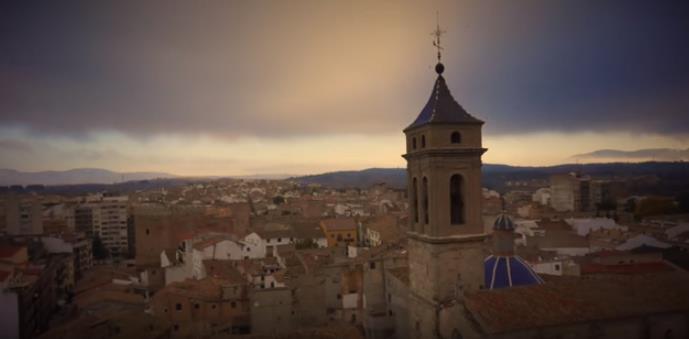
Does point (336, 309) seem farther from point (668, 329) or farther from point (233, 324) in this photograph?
point (668, 329)

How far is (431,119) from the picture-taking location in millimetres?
13188

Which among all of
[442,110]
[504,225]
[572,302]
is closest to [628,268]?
[504,225]

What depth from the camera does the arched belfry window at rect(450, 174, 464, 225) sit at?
13681 millimetres

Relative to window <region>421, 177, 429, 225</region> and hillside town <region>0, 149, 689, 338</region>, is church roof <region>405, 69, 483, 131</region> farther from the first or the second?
hillside town <region>0, 149, 689, 338</region>

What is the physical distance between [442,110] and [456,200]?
2.32m

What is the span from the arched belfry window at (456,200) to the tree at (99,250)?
144 ft

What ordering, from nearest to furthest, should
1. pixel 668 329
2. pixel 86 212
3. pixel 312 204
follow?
1. pixel 668 329
2. pixel 86 212
3. pixel 312 204

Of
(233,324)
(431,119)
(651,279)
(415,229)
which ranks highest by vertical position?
(431,119)

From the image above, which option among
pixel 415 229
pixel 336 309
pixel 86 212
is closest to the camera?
pixel 415 229

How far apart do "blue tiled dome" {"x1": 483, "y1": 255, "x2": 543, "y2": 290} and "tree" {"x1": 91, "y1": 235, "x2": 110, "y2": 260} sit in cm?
4319

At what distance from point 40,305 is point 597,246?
3198 cm

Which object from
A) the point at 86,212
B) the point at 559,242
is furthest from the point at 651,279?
the point at 86,212

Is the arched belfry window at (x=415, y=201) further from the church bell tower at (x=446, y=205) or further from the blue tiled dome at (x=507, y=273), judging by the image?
the blue tiled dome at (x=507, y=273)

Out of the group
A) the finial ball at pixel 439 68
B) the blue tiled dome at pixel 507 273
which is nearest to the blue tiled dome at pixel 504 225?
the blue tiled dome at pixel 507 273
